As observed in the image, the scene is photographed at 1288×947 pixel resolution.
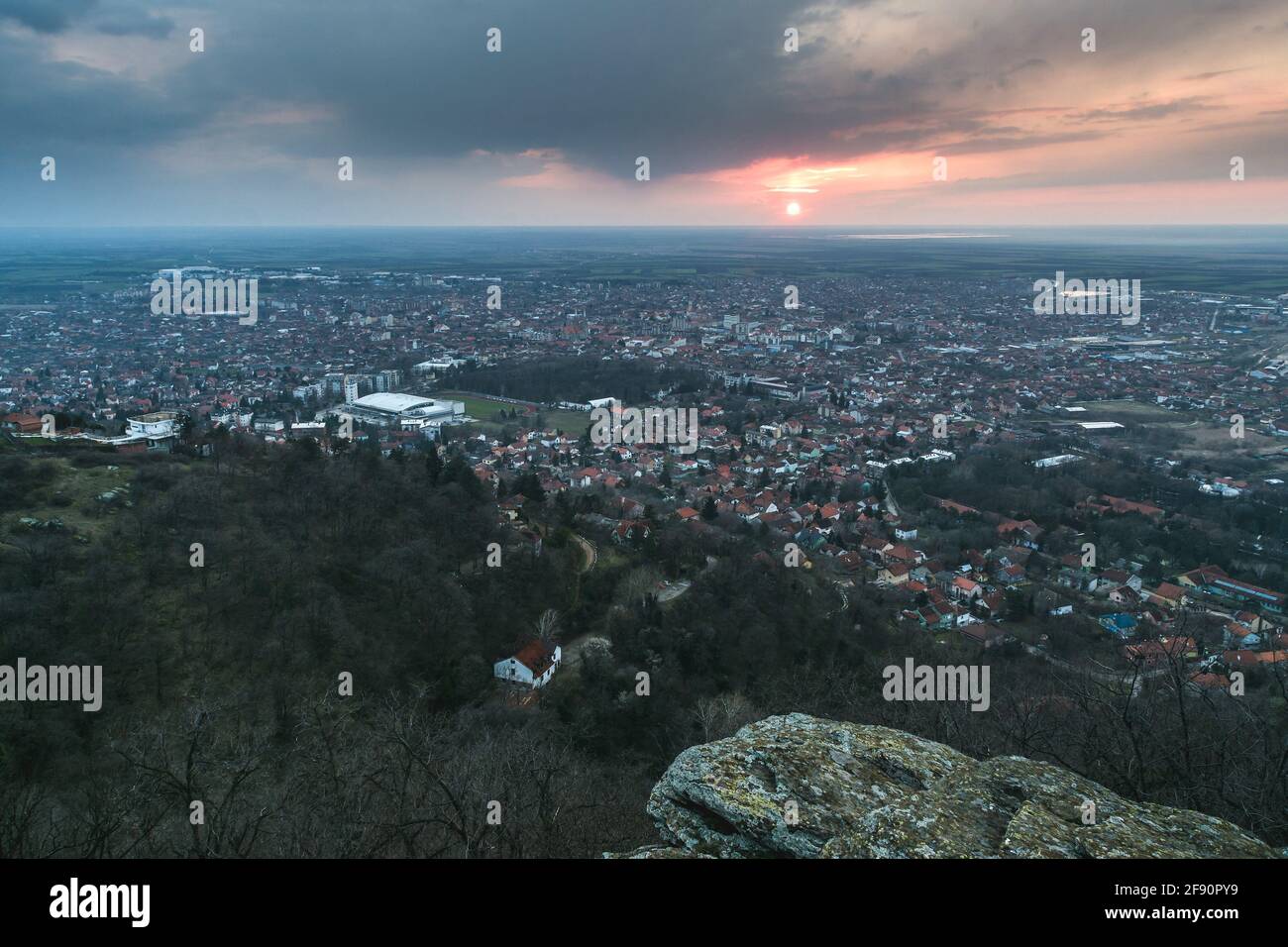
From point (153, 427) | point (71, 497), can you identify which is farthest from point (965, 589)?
point (153, 427)

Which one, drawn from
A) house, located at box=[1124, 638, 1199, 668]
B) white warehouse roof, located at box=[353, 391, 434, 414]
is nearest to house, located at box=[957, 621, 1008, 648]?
house, located at box=[1124, 638, 1199, 668]

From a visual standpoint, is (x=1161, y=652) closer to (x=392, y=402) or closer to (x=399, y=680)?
(x=399, y=680)

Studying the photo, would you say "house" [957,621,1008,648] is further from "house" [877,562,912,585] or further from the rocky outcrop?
the rocky outcrop

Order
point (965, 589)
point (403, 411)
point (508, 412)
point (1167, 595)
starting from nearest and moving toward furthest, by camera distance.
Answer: point (1167, 595), point (965, 589), point (403, 411), point (508, 412)

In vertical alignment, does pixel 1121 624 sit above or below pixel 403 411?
below

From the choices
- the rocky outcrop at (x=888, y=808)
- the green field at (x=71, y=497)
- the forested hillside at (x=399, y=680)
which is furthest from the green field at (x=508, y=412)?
the rocky outcrop at (x=888, y=808)

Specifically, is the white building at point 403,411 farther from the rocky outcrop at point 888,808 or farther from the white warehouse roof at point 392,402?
the rocky outcrop at point 888,808
